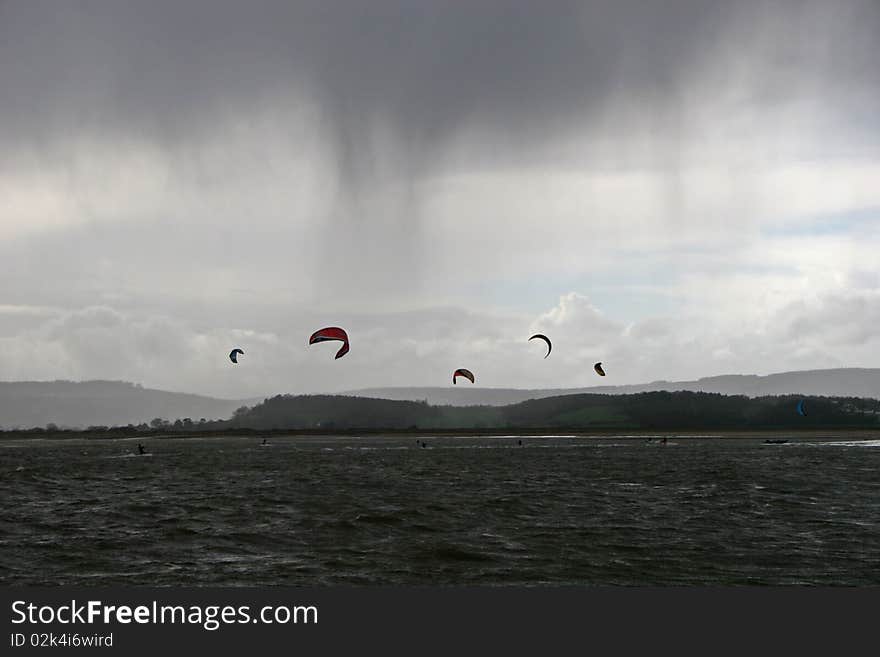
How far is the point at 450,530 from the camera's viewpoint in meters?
36.3

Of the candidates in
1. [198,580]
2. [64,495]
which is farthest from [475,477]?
[198,580]

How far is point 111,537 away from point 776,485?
42123 mm

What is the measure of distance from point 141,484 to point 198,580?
43.0 metres

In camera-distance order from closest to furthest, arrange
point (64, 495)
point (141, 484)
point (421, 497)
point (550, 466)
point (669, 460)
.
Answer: point (421, 497), point (64, 495), point (141, 484), point (550, 466), point (669, 460)

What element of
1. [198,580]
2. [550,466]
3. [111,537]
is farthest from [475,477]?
[198,580]

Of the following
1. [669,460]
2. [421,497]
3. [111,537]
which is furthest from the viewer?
[669,460]

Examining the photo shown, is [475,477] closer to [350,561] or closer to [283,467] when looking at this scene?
[283,467]

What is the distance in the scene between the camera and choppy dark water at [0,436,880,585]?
89.1 feet

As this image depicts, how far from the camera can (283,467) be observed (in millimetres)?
86562

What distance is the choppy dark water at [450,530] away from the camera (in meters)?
27.2

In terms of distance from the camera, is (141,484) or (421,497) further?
(141,484)

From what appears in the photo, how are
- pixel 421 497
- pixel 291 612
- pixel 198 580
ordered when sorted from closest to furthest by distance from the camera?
1. pixel 291 612
2. pixel 198 580
3. pixel 421 497

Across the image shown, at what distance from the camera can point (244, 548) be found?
1268 inches

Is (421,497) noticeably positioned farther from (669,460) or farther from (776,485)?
(669,460)
